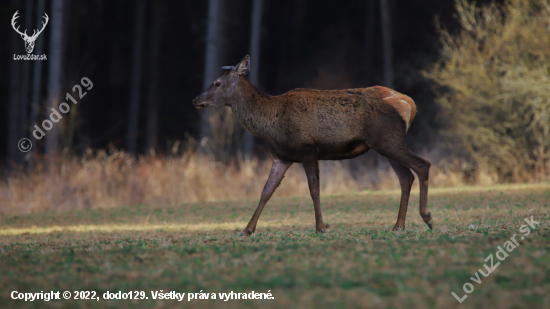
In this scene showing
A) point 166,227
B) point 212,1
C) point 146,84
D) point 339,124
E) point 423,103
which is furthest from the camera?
point 146,84

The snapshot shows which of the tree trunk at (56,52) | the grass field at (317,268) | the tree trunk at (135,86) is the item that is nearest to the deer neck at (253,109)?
the grass field at (317,268)

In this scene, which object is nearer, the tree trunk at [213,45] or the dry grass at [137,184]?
the dry grass at [137,184]

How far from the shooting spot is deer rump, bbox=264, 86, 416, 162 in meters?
8.85

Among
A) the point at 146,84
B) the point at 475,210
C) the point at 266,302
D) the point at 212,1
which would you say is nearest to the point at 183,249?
the point at 266,302

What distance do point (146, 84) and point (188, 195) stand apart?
24.1m

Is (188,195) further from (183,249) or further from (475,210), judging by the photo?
(183,249)

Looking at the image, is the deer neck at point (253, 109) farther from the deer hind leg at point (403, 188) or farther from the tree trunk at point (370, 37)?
the tree trunk at point (370, 37)

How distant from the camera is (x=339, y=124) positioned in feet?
29.3

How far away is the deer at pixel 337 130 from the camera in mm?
8820

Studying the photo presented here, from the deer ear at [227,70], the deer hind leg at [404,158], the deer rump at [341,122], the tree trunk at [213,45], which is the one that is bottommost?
the deer hind leg at [404,158]

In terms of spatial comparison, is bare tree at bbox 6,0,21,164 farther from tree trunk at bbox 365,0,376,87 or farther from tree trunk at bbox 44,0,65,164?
tree trunk at bbox 365,0,376,87

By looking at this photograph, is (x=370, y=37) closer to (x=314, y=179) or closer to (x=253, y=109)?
(x=253, y=109)

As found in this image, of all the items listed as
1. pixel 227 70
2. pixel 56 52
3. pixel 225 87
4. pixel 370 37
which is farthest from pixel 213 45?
pixel 225 87

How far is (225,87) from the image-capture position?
10.2m
